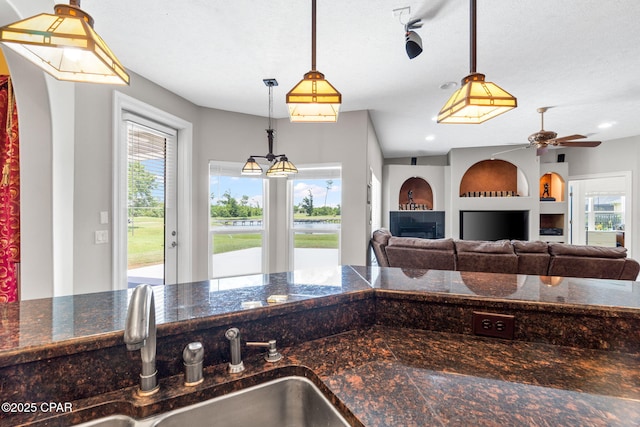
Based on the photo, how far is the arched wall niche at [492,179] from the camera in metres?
6.61

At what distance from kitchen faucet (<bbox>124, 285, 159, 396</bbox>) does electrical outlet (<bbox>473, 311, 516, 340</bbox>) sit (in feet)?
3.50

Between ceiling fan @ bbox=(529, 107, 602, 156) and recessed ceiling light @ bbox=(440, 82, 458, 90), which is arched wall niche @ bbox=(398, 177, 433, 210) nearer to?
ceiling fan @ bbox=(529, 107, 602, 156)

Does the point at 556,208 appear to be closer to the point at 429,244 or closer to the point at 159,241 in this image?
the point at 429,244

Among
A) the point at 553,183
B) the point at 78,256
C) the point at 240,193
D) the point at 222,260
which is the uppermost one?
the point at 553,183

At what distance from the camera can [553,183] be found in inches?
259

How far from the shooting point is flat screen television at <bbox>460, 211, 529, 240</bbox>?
6.08m

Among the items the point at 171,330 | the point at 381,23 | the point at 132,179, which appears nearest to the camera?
the point at 171,330

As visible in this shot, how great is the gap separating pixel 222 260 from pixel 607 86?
16.9 ft

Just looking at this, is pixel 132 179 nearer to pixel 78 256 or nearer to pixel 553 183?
pixel 78 256

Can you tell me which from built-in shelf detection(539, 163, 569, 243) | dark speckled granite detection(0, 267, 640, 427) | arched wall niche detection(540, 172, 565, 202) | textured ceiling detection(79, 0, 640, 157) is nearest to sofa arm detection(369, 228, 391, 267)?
textured ceiling detection(79, 0, 640, 157)

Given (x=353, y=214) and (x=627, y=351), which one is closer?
(x=627, y=351)

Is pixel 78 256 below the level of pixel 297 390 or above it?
above

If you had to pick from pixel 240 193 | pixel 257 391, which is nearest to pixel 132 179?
pixel 240 193

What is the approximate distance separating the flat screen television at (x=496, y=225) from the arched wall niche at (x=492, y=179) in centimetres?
55
